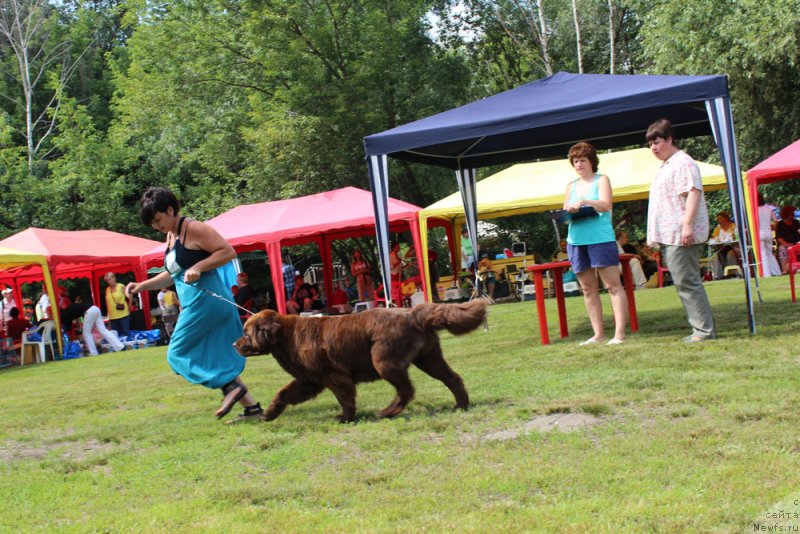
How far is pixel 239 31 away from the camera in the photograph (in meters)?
26.2

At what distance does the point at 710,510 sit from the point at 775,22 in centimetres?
2000

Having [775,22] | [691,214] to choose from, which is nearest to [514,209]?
[775,22]

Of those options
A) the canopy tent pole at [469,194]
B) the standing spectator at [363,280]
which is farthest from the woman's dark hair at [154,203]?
the standing spectator at [363,280]

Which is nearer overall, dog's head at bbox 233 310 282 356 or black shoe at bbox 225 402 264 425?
dog's head at bbox 233 310 282 356

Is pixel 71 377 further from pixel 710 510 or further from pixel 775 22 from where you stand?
pixel 775 22

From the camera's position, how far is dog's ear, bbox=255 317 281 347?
5484mm

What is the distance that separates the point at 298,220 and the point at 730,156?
40.1 ft

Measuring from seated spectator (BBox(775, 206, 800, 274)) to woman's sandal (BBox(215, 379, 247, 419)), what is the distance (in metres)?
13.6

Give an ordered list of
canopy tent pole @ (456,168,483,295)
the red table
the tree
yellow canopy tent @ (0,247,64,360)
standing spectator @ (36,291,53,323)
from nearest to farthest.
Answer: the red table, canopy tent pole @ (456,168,483,295), yellow canopy tent @ (0,247,64,360), standing spectator @ (36,291,53,323), the tree

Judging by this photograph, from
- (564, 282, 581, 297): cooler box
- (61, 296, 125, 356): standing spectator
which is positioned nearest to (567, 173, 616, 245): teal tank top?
(564, 282, 581, 297): cooler box

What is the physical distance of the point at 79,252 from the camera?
20188mm

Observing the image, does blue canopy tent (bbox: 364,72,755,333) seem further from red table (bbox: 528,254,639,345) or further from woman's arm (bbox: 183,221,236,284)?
woman's arm (bbox: 183,221,236,284)

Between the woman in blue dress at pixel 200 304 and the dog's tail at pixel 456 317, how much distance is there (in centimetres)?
157

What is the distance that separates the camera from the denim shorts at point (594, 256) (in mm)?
7621
